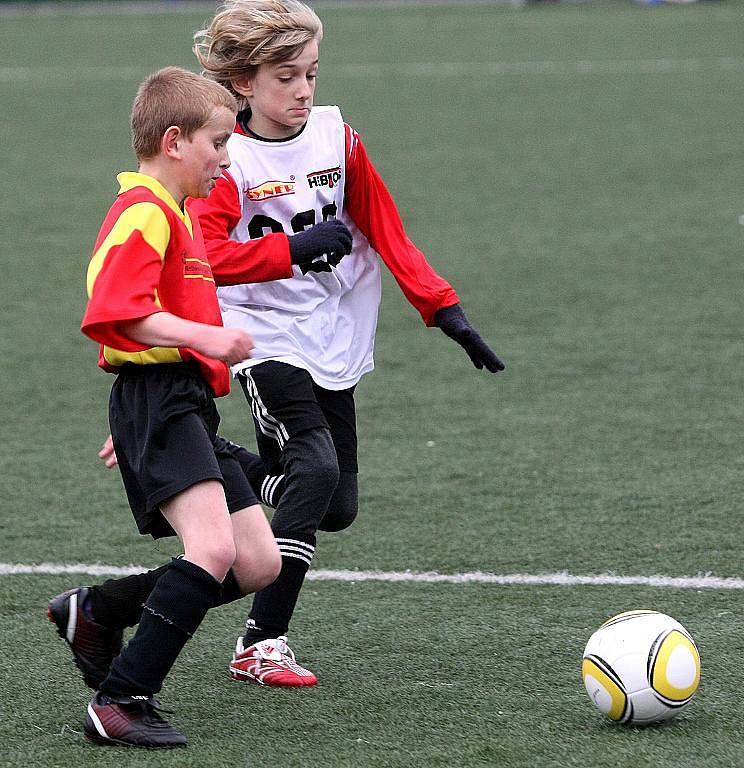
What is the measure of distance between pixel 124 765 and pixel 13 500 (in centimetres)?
242

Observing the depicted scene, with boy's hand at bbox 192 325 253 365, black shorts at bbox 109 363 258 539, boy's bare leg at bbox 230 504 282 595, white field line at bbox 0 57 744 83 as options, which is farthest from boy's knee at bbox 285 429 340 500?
white field line at bbox 0 57 744 83

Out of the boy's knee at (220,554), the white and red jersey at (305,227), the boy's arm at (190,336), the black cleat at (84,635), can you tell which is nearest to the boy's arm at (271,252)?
the white and red jersey at (305,227)

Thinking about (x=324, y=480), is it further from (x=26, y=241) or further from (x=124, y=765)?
(x=26, y=241)

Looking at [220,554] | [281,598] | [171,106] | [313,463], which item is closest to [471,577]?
[281,598]

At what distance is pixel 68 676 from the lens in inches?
156

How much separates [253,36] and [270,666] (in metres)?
1.60

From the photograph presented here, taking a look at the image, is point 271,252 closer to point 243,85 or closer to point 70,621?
point 243,85

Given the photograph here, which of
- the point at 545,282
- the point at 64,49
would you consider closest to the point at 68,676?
the point at 545,282

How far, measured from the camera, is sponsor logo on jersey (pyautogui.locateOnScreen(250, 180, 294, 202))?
402 centimetres

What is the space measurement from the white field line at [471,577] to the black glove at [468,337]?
87cm

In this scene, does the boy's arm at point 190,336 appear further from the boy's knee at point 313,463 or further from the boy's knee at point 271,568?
the boy's knee at point 313,463

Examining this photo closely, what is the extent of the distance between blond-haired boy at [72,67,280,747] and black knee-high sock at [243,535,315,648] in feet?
1.37

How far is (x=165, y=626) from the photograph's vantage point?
3.39 metres

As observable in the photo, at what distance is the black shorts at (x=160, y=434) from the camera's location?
3393 millimetres
